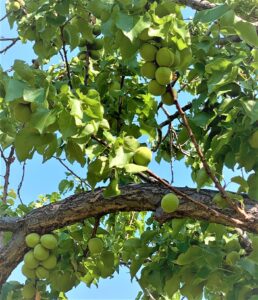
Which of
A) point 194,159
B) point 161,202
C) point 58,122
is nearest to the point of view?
point 58,122

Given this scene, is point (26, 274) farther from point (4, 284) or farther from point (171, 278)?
point (171, 278)

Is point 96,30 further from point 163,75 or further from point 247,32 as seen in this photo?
point 247,32

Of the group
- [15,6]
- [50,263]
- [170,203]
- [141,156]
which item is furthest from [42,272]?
[15,6]

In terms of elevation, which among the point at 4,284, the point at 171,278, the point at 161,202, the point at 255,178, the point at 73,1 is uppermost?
the point at 73,1

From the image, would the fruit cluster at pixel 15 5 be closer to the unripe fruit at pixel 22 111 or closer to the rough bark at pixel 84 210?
the rough bark at pixel 84 210

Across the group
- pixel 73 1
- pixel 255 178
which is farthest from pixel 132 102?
pixel 255 178

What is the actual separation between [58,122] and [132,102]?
1008 millimetres

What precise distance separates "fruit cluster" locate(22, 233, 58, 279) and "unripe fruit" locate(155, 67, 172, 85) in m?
1.08

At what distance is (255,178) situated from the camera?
7.73ft

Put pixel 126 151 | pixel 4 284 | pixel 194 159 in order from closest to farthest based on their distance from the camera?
pixel 126 151
pixel 4 284
pixel 194 159

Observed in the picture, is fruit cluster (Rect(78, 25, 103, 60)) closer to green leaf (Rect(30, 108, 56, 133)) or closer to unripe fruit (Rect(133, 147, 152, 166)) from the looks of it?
unripe fruit (Rect(133, 147, 152, 166))

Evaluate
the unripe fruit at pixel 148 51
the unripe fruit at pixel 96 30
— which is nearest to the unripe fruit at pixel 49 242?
the unripe fruit at pixel 148 51

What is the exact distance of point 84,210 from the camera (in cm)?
267

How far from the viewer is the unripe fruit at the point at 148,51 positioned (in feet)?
6.65
